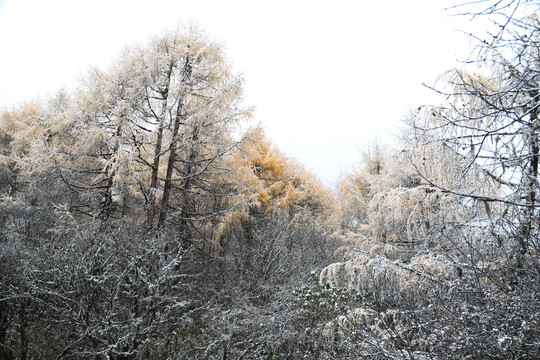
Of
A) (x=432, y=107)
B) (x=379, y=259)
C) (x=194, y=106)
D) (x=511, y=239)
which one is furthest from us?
(x=194, y=106)

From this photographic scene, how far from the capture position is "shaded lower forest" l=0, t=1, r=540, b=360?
9.73 ft

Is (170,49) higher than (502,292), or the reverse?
(170,49)

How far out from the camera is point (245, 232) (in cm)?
1359

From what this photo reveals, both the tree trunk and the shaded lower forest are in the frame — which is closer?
the shaded lower forest

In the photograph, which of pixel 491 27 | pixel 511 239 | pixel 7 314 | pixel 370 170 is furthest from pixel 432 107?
pixel 370 170

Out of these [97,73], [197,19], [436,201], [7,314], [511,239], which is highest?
[197,19]

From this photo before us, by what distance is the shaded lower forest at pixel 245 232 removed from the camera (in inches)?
117

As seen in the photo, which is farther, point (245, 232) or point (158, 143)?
point (245, 232)

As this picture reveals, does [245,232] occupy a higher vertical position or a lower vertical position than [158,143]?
lower

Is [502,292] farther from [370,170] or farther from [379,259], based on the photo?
[370,170]

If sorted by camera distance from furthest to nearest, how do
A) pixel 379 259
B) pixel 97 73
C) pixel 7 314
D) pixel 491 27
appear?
1. pixel 97 73
2. pixel 7 314
3. pixel 379 259
4. pixel 491 27

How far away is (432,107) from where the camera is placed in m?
3.90

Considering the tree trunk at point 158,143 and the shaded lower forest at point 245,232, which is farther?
the tree trunk at point 158,143

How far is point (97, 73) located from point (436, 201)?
932 cm
